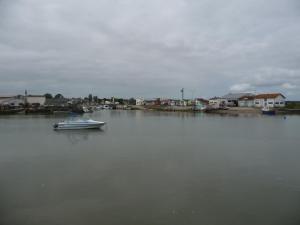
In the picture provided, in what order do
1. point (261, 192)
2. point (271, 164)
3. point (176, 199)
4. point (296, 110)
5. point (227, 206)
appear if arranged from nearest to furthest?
1. point (227, 206)
2. point (176, 199)
3. point (261, 192)
4. point (271, 164)
5. point (296, 110)

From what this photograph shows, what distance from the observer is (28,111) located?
69.1 m

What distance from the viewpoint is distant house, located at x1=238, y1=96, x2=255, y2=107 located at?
3063 inches

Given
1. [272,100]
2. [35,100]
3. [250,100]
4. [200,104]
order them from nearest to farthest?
[272,100], [250,100], [200,104], [35,100]

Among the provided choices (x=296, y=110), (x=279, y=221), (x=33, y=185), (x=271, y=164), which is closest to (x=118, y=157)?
(x=33, y=185)

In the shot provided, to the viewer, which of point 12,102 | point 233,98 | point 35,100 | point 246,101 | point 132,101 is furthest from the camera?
point 132,101

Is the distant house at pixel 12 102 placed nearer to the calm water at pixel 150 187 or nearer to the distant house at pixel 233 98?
the distant house at pixel 233 98

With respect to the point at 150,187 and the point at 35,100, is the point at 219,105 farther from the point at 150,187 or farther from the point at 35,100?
the point at 150,187

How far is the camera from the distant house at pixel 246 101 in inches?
3063

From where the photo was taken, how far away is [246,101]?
259 feet

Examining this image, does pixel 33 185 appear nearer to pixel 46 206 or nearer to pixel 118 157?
pixel 46 206

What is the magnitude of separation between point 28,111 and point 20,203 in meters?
66.7

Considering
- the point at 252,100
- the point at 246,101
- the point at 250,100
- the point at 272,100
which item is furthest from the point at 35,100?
the point at 272,100

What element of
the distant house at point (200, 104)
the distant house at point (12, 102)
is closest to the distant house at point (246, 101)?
the distant house at point (200, 104)

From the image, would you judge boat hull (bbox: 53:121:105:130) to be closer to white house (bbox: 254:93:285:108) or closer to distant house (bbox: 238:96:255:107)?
white house (bbox: 254:93:285:108)
